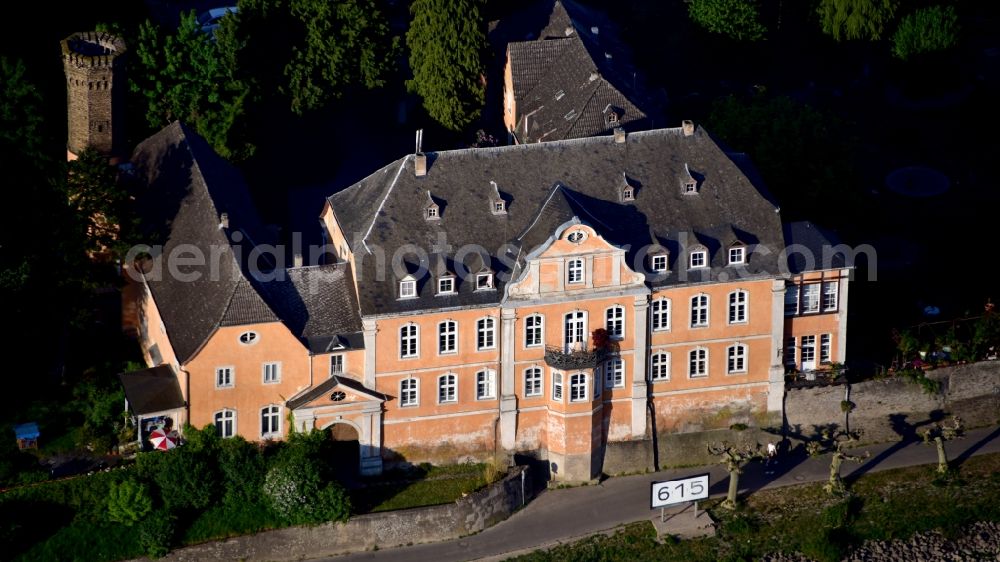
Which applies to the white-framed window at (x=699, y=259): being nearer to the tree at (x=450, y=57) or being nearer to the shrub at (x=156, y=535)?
the tree at (x=450, y=57)

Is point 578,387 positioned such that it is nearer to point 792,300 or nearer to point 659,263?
point 659,263

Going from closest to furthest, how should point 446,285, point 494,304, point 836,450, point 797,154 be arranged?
point 446,285, point 494,304, point 836,450, point 797,154

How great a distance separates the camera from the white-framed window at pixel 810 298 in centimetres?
11581

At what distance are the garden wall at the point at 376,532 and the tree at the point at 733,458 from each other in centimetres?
1057

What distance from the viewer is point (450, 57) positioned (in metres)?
133

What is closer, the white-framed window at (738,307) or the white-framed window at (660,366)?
the white-framed window at (738,307)

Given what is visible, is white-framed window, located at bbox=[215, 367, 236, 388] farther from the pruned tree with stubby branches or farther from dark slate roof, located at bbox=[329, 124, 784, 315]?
the pruned tree with stubby branches

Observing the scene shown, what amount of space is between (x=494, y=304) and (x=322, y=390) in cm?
942

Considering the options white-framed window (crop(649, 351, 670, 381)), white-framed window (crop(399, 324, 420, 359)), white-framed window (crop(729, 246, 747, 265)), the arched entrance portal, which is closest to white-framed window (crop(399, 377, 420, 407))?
white-framed window (crop(399, 324, 420, 359))

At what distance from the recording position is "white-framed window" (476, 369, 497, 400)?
112m

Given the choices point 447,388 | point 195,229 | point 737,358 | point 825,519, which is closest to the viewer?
point 447,388

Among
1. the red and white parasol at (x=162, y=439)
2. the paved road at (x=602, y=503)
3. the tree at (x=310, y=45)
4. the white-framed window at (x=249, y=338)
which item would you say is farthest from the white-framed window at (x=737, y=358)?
the tree at (x=310, y=45)

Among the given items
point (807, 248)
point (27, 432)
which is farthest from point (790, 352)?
point (27, 432)

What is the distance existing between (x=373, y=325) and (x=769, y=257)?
67.5 feet
